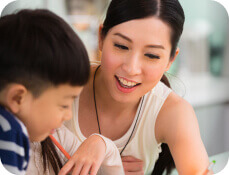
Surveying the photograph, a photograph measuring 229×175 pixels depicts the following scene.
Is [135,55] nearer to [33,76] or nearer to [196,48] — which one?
[33,76]

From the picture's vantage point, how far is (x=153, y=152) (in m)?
0.73

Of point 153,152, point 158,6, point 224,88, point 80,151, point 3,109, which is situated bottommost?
point 224,88

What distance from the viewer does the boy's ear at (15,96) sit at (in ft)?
1.25

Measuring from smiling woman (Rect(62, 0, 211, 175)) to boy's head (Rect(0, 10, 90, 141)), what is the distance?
6.4 inches

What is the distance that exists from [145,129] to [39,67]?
382 millimetres

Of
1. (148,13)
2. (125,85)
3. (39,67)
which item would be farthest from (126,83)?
(39,67)

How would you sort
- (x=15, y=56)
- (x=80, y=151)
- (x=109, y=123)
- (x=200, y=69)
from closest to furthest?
(x=15, y=56) < (x=80, y=151) < (x=109, y=123) < (x=200, y=69)

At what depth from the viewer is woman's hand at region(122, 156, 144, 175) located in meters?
0.65

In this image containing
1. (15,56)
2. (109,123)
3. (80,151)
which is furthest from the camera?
(109,123)

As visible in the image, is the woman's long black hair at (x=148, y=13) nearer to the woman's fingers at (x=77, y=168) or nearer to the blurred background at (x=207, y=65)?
the woman's fingers at (x=77, y=168)

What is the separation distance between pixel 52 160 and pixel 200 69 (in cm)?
154

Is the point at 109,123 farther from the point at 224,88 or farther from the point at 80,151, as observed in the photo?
the point at 224,88

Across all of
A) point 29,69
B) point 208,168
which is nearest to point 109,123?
point 208,168

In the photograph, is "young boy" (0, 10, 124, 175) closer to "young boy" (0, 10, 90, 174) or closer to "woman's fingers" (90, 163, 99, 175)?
"young boy" (0, 10, 90, 174)
